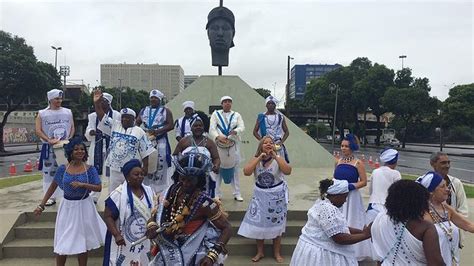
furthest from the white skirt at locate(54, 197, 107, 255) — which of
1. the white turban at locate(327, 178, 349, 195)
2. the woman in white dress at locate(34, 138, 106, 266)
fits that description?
the white turban at locate(327, 178, 349, 195)

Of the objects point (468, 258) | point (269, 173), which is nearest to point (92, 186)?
point (269, 173)

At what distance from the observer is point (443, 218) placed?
10.5ft

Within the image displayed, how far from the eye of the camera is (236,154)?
22.1 ft

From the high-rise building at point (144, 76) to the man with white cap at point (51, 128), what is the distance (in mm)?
103248

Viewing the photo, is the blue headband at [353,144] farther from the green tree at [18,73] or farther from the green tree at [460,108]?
the green tree at [460,108]

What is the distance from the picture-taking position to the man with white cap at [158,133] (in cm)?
600

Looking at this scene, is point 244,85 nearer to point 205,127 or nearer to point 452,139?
point 205,127

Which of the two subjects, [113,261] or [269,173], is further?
[269,173]

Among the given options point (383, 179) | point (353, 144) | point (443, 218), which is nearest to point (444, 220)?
point (443, 218)

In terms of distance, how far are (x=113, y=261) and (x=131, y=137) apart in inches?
70.2

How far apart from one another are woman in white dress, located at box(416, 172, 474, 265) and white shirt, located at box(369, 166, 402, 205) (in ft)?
4.36

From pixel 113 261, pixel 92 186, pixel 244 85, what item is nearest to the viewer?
pixel 113 261

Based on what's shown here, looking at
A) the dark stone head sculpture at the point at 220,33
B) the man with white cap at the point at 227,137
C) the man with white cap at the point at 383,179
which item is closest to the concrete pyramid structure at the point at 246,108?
the dark stone head sculpture at the point at 220,33

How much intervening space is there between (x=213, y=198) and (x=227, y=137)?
11.9 ft
